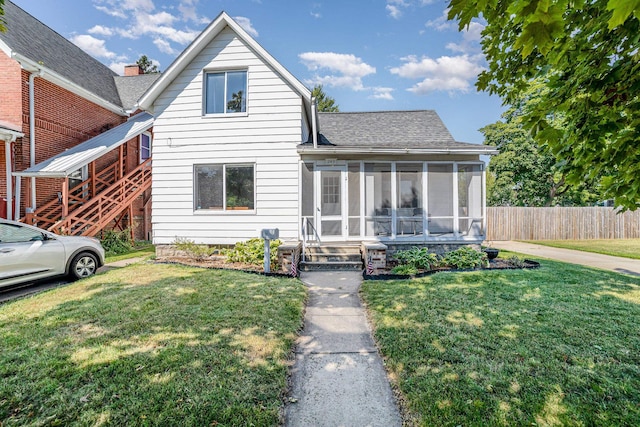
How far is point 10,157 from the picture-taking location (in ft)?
31.6

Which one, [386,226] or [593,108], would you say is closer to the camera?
[593,108]

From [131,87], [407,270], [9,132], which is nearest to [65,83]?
[9,132]

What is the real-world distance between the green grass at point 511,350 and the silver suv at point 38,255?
6.71 metres

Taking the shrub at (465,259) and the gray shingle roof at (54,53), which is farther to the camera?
the gray shingle roof at (54,53)

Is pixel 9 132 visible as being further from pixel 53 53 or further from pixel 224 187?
pixel 224 187

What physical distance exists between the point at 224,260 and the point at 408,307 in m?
5.95

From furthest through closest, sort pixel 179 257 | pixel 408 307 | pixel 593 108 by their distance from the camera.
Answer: pixel 179 257 < pixel 408 307 < pixel 593 108

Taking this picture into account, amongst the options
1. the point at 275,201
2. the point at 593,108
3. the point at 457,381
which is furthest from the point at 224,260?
the point at 593,108

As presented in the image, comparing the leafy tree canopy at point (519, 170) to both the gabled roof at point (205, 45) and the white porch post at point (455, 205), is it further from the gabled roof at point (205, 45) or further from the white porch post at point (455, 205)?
the gabled roof at point (205, 45)

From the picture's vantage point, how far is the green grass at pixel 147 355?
2.51 m

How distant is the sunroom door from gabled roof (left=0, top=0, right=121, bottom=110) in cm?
1069

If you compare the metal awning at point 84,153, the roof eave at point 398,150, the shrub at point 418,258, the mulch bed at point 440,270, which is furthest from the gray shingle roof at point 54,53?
the shrub at point 418,258

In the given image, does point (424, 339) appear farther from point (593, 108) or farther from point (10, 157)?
point (10, 157)

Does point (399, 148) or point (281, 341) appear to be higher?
point (399, 148)
